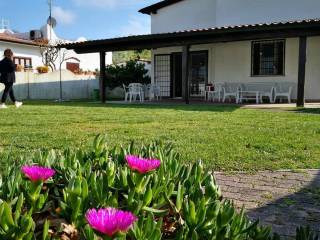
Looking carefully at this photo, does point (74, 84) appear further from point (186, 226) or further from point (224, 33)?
point (186, 226)

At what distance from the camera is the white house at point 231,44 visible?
44.2 ft

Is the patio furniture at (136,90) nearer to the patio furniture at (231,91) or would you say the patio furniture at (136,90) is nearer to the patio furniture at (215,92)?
the patio furniture at (215,92)

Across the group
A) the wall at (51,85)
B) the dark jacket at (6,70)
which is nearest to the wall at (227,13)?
the wall at (51,85)

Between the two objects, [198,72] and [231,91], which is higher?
[198,72]

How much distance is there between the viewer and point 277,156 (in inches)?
186

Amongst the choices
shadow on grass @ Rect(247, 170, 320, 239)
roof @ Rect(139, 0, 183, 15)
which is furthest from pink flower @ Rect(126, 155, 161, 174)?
roof @ Rect(139, 0, 183, 15)

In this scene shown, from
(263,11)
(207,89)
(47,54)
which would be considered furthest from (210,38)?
(47,54)

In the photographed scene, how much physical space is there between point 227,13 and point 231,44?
6.02 ft

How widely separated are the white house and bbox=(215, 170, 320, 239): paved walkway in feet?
28.4

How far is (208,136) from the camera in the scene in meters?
6.06

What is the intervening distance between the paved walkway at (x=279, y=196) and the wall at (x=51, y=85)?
17977 mm

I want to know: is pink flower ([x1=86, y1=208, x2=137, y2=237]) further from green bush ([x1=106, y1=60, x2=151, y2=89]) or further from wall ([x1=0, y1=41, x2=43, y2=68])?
wall ([x1=0, y1=41, x2=43, y2=68])

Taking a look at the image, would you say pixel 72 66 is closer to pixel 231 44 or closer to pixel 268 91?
pixel 231 44

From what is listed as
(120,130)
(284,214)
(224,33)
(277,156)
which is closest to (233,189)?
(284,214)
